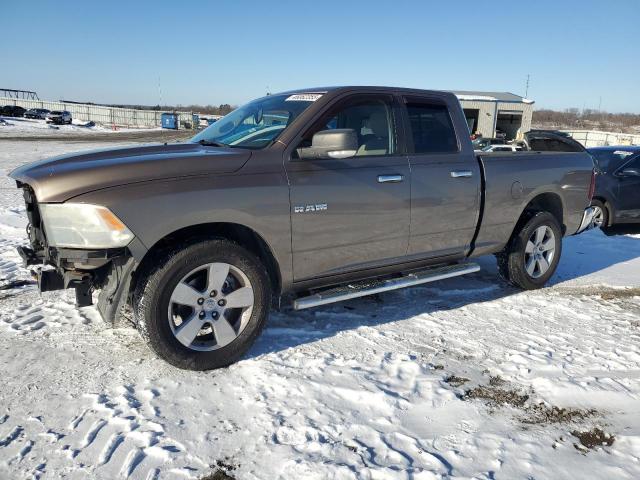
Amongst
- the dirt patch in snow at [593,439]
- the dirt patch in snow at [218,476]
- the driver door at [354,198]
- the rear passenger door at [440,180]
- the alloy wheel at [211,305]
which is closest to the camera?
the dirt patch in snow at [218,476]

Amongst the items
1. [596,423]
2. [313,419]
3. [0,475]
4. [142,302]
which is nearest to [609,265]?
[596,423]

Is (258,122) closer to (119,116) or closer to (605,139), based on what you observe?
(605,139)

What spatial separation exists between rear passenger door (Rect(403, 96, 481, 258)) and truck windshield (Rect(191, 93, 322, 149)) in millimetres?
1008

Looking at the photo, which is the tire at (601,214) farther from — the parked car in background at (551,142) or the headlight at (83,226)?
the headlight at (83,226)

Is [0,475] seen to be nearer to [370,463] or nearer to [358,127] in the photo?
[370,463]

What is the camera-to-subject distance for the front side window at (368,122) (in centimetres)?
407

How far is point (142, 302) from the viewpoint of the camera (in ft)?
10.6

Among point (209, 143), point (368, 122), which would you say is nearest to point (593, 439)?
point (368, 122)

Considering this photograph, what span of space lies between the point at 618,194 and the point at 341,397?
8.15m

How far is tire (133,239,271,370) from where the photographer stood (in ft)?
10.6

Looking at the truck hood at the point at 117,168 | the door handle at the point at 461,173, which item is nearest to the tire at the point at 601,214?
the door handle at the point at 461,173

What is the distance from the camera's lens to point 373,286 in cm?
419

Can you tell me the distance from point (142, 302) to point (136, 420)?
723mm

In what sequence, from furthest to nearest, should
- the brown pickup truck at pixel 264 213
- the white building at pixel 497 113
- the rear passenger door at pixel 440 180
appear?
1. the white building at pixel 497 113
2. the rear passenger door at pixel 440 180
3. the brown pickup truck at pixel 264 213
